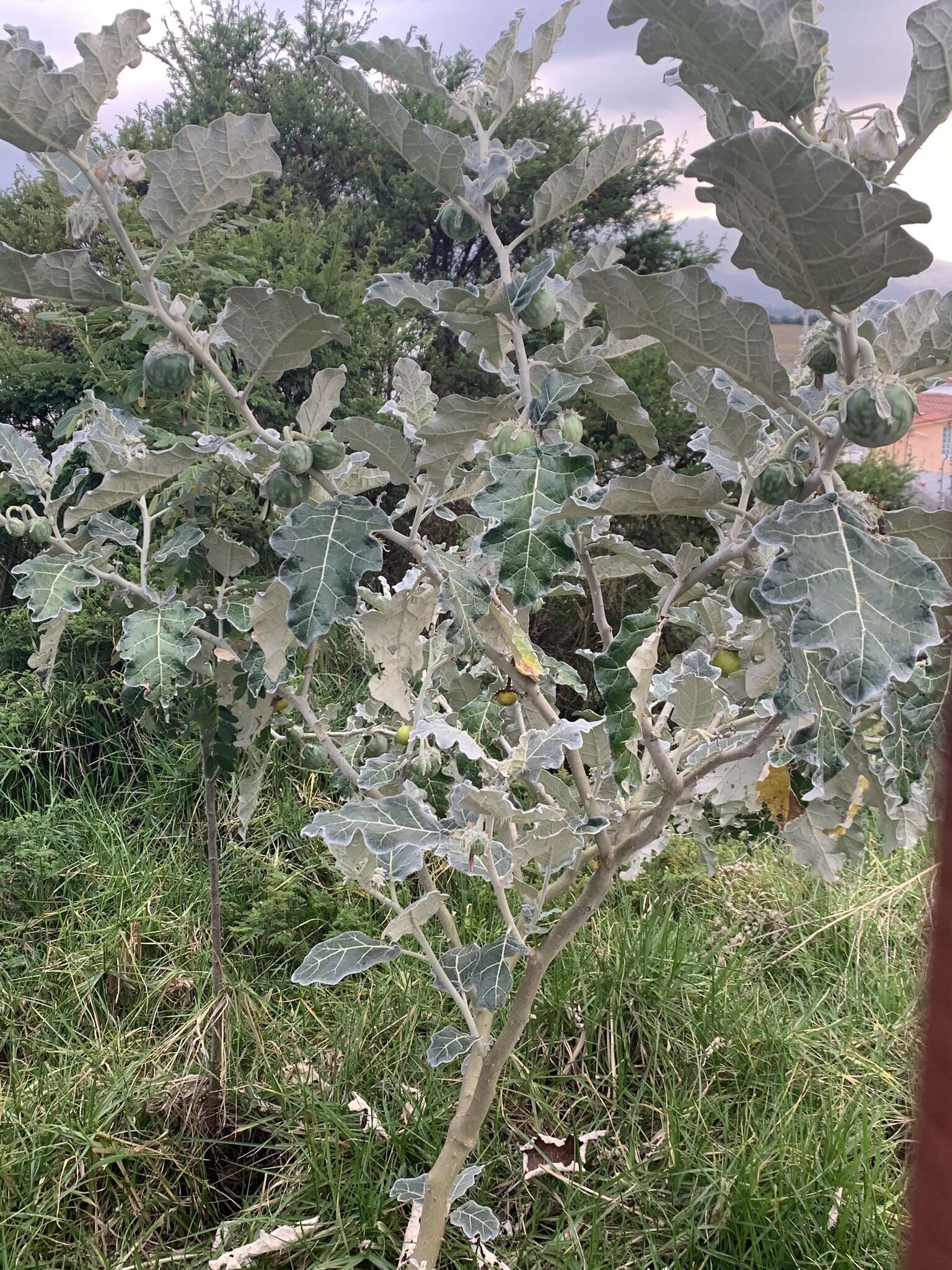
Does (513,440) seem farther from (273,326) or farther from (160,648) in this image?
(160,648)

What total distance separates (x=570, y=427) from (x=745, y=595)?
0.25 m

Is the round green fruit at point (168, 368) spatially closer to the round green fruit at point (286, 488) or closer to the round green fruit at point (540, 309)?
the round green fruit at point (286, 488)

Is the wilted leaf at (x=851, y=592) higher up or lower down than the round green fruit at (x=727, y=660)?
higher up

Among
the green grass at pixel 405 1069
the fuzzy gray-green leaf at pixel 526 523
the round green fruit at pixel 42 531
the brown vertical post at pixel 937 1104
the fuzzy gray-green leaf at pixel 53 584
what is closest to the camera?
the brown vertical post at pixel 937 1104

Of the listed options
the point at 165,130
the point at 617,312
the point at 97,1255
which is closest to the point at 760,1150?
the point at 97,1255

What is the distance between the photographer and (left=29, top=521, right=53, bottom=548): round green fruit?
4.11 ft

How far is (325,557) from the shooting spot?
2.78ft

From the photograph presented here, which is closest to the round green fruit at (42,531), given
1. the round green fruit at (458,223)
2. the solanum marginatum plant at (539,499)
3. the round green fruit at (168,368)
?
the solanum marginatum plant at (539,499)

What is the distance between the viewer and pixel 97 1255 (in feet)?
4.97

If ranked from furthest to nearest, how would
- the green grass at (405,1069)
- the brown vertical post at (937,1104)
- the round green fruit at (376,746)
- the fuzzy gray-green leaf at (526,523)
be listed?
the green grass at (405,1069), the round green fruit at (376,746), the fuzzy gray-green leaf at (526,523), the brown vertical post at (937,1104)

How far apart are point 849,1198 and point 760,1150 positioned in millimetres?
156

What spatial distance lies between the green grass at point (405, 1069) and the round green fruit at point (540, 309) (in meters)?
1.06

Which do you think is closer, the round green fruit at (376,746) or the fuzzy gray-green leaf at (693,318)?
the fuzzy gray-green leaf at (693,318)

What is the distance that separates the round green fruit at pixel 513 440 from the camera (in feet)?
2.90
